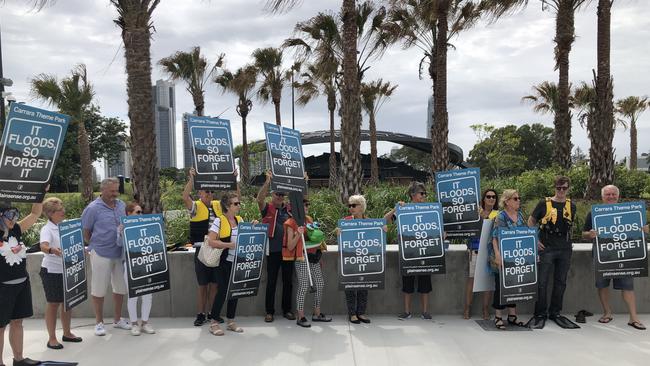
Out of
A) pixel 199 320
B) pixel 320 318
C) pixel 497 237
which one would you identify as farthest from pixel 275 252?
pixel 497 237

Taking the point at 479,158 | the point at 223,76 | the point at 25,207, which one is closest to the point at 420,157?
the point at 479,158

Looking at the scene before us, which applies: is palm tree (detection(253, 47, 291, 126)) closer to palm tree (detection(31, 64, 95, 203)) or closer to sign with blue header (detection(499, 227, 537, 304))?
palm tree (detection(31, 64, 95, 203))

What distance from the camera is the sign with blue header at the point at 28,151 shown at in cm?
438

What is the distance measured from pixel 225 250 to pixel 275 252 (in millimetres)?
624

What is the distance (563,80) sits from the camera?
15062 millimetres

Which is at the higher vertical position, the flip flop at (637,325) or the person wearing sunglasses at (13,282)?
the person wearing sunglasses at (13,282)

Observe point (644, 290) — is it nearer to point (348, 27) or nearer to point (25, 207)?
point (348, 27)

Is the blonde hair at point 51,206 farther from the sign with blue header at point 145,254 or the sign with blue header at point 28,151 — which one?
the sign with blue header at point 145,254

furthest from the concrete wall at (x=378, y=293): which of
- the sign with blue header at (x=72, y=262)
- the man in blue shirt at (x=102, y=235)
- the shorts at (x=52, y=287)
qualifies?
the shorts at (x=52, y=287)

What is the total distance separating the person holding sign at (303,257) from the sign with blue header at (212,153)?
0.99 metres

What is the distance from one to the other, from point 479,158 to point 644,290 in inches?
1772

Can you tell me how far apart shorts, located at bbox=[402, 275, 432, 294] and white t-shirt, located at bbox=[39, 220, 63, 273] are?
3.94 metres

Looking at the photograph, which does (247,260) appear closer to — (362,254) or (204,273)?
(204,273)

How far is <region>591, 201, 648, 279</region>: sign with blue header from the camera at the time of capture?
5.55 metres
